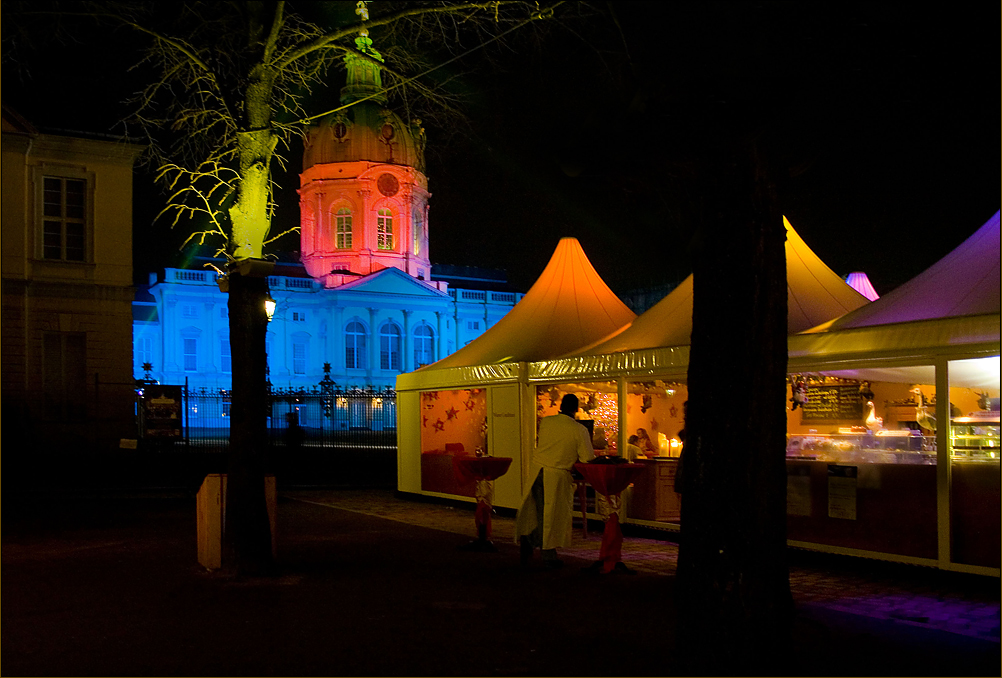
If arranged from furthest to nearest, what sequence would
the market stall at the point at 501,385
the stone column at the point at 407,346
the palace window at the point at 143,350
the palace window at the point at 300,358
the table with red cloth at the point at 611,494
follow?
the stone column at the point at 407,346
the palace window at the point at 300,358
the palace window at the point at 143,350
the market stall at the point at 501,385
the table with red cloth at the point at 611,494

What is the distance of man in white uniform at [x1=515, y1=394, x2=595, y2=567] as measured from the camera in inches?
368

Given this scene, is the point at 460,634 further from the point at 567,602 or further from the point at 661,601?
the point at 661,601

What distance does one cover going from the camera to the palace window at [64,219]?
1033 inches

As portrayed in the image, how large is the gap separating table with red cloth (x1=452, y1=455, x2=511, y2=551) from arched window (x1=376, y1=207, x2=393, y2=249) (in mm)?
58412

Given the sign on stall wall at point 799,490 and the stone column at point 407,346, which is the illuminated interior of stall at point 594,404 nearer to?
the sign on stall wall at point 799,490

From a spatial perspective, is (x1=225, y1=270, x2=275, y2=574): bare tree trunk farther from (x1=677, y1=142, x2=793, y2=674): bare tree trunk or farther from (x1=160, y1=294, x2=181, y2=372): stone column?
(x1=160, y1=294, x2=181, y2=372): stone column

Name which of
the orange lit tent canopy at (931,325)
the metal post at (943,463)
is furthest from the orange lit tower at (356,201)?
the metal post at (943,463)

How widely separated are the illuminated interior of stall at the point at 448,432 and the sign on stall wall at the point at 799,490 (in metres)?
6.81

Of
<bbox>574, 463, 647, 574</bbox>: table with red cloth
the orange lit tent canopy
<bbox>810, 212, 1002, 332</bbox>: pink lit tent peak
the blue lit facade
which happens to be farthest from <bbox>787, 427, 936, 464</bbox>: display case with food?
the blue lit facade

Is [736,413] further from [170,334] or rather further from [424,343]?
[424,343]

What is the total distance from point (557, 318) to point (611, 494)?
7189 millimetres

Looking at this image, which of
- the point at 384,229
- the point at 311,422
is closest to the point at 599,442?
the point at 311,422

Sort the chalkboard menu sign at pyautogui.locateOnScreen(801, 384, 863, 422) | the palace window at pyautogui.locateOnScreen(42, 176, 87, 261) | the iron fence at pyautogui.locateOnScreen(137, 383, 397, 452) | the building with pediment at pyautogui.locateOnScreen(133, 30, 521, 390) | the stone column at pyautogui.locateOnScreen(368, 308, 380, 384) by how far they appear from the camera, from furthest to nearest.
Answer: the stone column at pyautogui.locateOnScreen(368, 308, 380, 384) → the building with pediment at pyautogui.locateOnScreen(133, 30, 521, 390) → the iron fence at pyautogui.locateOnScreen(137, 383, 397, 452) → the palace window at pyautogui.locateOnScreen(42, 176, 87, 261) → the chalkboard menu sign at pyautogui.locateOnScreen(801, 384, 863, 422)

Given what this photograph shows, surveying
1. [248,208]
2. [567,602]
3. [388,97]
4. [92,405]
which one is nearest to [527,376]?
[388,97]
